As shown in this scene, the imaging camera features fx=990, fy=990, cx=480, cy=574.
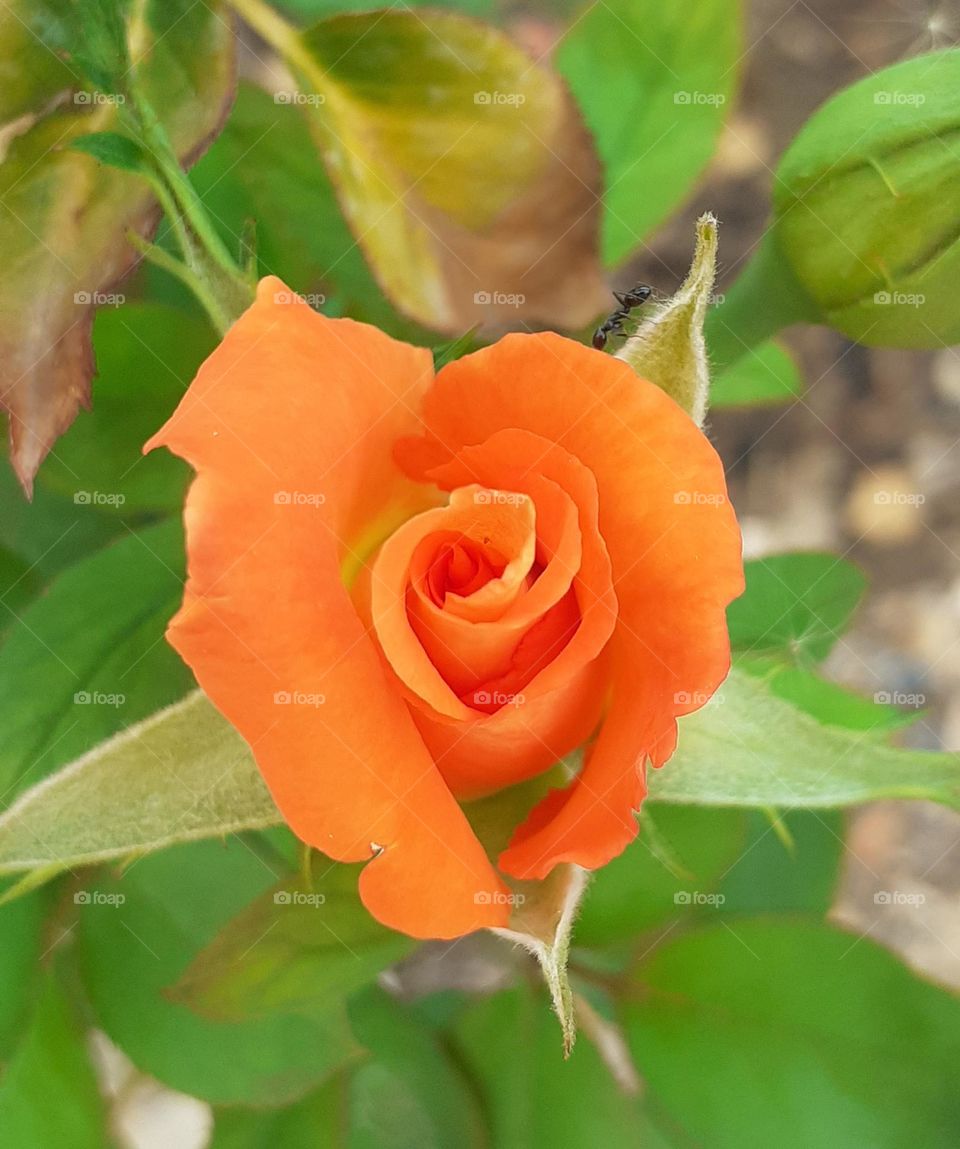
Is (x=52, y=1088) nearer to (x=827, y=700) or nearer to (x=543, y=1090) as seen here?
(x=543, y=1090)

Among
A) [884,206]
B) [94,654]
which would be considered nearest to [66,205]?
[94,654]

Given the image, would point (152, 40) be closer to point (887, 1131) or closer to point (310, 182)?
point (310, 182)

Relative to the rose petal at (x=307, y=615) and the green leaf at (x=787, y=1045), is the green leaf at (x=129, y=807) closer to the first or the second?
the rose petal at (x=307, y=615)

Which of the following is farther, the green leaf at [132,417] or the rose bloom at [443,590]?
the green leaf at [132,417]

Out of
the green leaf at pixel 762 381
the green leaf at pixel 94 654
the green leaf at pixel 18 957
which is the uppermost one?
the green leaf at pixel 94 654

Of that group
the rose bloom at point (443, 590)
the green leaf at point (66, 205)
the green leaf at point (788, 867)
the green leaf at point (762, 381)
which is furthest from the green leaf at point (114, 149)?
the green leaf at point (788, 867)

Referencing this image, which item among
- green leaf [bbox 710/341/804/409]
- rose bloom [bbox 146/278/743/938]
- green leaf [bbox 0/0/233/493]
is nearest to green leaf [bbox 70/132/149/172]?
green leaf [bbox 0/0/233/493]

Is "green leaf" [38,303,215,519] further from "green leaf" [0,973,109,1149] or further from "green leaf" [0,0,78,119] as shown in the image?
"green leaf" [0,973,109,1149]
